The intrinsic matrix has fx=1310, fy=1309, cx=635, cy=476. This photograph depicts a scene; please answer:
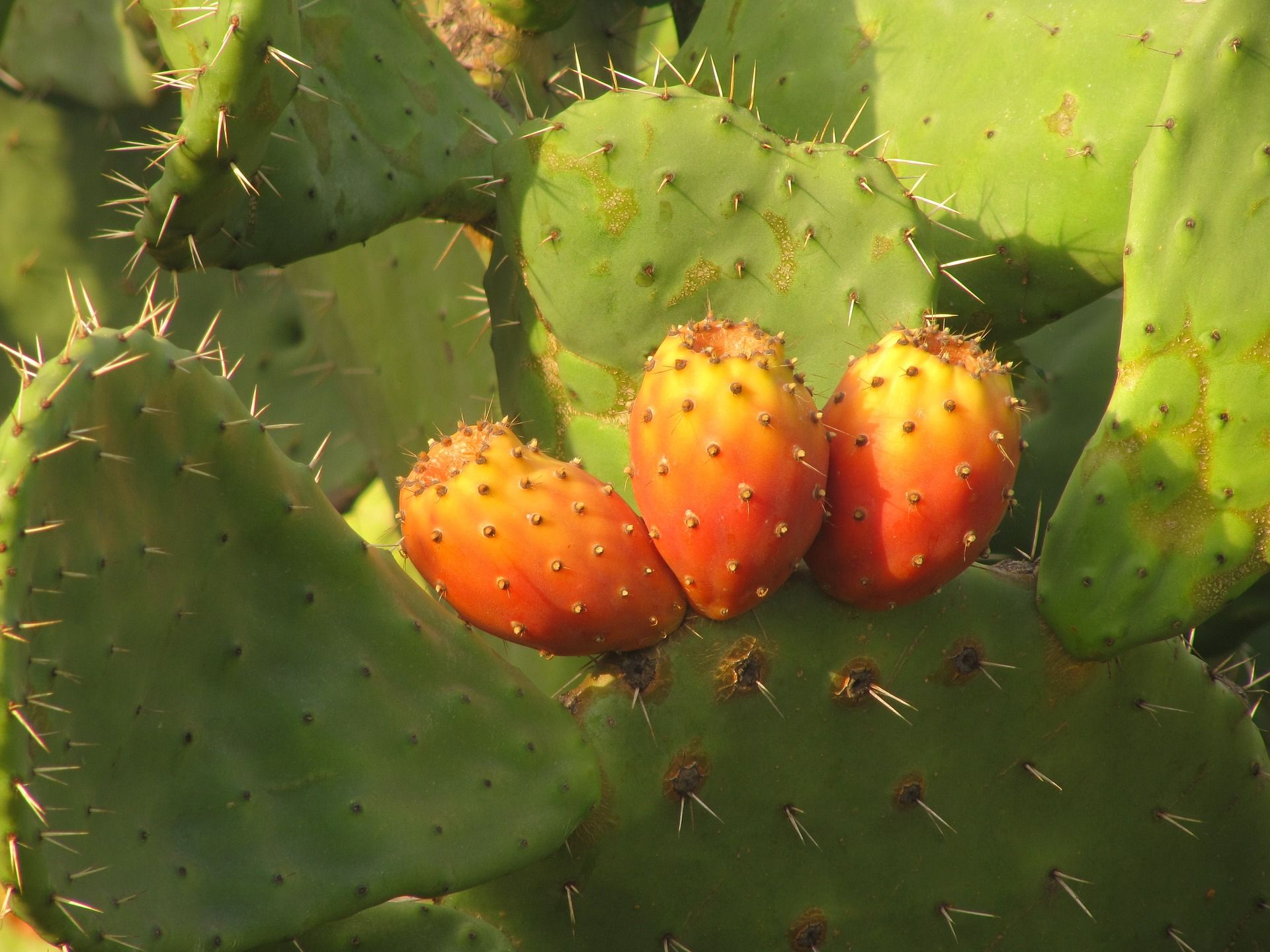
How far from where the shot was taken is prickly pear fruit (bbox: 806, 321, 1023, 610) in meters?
1.44

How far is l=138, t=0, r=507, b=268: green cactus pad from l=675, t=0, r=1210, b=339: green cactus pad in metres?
0.53

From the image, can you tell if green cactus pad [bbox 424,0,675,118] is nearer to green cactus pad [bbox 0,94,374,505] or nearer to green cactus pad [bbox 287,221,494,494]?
green cactus pad [bbox 287,221,494,494]

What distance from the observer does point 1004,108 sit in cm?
197

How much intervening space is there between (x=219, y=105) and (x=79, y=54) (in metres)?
0.76

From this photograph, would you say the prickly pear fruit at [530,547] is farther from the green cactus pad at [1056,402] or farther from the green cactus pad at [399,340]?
the green cactus pad at [1056,402]

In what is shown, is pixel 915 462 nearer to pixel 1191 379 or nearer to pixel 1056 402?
pixel 1191 379

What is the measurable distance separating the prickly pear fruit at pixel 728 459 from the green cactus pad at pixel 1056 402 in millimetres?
1017

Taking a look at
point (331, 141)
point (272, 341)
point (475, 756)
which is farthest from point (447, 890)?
point (272, 341)

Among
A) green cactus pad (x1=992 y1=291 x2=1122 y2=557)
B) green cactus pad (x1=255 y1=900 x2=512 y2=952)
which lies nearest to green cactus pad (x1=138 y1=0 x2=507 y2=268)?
green cactus pad (x1=255 y1=900 x2=512 y2=952)

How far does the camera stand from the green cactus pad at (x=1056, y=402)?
2.38 metres

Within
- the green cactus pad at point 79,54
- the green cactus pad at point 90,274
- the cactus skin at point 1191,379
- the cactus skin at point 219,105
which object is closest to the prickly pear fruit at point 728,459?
the cactus skin at point 1191,379

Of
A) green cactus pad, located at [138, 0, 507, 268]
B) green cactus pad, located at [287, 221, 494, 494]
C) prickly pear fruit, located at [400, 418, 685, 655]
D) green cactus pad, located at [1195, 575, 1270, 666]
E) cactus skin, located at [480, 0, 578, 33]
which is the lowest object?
green cactus pad, located at [1195, 575, 1270, 666]

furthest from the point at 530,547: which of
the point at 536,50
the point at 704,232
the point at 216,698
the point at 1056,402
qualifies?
the point at 1056,402

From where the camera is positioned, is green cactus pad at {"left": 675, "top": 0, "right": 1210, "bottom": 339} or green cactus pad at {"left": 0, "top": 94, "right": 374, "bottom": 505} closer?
green cactus pad at {"left": 675, "top": 0, "right": 1210, "bottom": 339}
